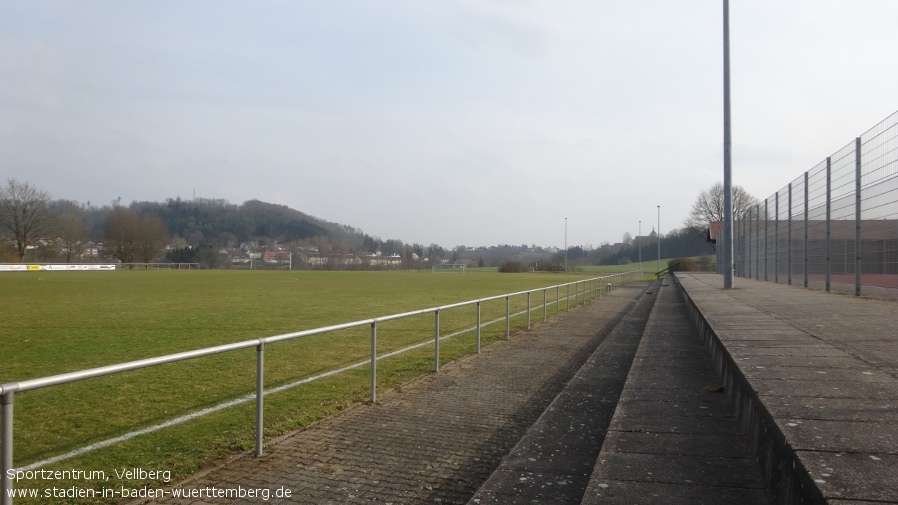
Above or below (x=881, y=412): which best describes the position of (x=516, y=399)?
below

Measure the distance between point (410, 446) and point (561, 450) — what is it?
120 centimetres

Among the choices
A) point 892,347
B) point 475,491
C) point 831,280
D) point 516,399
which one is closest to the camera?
point 475,491

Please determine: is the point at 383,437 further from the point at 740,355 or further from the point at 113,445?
the point at 740,355

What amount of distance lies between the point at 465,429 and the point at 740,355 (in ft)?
Answer: 8.36

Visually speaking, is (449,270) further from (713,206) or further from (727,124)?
(727,124)

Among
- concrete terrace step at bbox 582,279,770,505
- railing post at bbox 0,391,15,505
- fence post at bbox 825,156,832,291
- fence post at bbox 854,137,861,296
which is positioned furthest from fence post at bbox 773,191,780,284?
railing post at bbox 0,391,15,505

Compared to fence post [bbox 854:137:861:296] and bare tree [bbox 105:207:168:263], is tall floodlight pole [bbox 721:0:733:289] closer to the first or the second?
fence post [bbox 854:137:861:296]

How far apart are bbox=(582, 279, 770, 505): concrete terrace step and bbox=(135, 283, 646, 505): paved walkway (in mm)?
967

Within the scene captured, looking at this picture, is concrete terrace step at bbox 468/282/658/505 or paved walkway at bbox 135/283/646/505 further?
paved walkway at bbox 135/283/646/505

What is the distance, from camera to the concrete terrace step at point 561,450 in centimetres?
389

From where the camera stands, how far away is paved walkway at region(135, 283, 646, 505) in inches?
163

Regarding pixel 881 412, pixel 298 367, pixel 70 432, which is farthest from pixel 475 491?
pixel 298 367

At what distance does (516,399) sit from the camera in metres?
7.11

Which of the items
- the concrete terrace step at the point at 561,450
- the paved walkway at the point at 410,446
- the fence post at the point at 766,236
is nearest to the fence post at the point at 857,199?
the concrete terrace step at the point at 561,450
